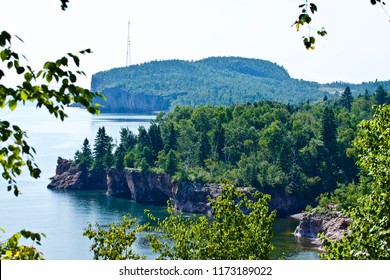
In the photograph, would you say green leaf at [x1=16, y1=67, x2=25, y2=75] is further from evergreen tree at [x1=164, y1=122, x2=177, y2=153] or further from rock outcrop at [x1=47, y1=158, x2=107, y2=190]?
rock outcrop at [x1=47, y1=158, x2=107, y2=190]

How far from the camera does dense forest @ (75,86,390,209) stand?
242 ft

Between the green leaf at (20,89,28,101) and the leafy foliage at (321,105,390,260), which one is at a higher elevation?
the green leaf at (20,89,28,101)

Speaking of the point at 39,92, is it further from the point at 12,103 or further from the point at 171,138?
the point at 171,138

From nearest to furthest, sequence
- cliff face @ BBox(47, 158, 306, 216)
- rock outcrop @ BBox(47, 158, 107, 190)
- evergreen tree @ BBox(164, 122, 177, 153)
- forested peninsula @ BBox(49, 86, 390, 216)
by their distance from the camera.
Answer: cliff face @ BBox(47, 158, 306, 216)
forested peninsula @ BBox(49, 86, 390, 216)
evergreen tree @ BBox(164, 122, 177, 153)
rock outcrop @ BBox(47, 158, 107, 190)

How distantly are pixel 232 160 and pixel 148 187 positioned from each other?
9516 millimetres

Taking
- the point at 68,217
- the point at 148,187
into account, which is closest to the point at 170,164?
the point at 148,187

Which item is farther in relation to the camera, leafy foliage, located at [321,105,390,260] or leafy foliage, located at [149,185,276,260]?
leafy foliage, located at [149,185,276,260]

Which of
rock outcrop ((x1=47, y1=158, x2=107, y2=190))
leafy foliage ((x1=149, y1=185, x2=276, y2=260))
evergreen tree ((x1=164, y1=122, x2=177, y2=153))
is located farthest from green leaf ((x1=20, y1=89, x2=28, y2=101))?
rock outcrop ((x1=47, y1=158, x2=107, y2=190))

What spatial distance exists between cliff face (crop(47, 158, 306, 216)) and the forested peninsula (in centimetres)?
10

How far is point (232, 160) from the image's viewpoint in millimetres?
80562

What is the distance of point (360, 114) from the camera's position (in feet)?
317
